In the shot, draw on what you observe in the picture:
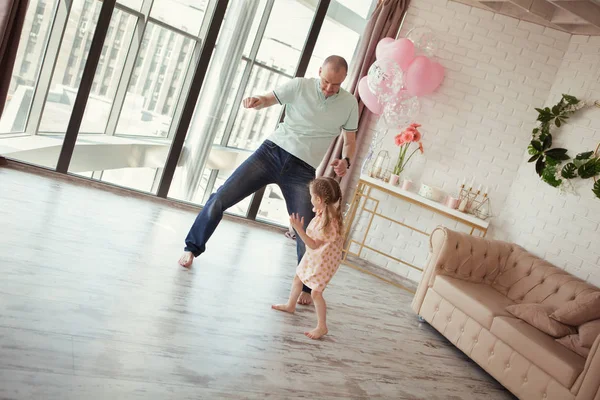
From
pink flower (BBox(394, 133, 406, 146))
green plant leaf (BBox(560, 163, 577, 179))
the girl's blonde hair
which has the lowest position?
the girl's blonde hair

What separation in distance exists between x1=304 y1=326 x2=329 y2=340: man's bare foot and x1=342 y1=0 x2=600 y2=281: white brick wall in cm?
230

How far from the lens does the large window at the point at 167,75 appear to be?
4895 mm

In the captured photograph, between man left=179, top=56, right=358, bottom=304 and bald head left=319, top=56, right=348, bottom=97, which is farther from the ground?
bald head left=319, top=56, right=348, bottom=97

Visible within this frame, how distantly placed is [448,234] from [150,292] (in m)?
2.16

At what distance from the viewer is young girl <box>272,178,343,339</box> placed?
10.4ft

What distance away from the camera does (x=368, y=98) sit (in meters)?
5.04

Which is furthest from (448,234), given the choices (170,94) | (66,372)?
(170,94)

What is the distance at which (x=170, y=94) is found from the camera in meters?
5.90

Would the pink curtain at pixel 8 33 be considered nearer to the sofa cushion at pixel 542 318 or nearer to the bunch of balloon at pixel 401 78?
the bunch of balloon at pixel 401 78

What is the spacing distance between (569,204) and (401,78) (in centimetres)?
169

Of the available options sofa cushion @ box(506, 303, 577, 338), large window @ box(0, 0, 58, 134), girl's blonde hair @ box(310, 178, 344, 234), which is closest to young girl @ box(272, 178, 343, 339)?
girl's blonde hair @ box(310, 178, 344, 234)

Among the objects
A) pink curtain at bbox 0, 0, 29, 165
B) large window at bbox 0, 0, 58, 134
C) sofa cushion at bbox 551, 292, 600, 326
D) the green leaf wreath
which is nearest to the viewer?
sofa cushion at bbox 551, 292, 600, 326

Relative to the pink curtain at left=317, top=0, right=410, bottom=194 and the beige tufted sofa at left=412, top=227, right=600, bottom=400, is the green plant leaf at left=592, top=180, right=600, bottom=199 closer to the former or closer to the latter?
the beige tufted sofa at left=412, top=227, right=600, bottom=400

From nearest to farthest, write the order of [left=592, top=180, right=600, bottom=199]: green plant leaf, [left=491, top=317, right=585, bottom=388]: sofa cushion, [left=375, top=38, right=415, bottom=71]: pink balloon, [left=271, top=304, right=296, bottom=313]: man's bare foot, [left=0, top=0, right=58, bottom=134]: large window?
[left=491, top=317, right=585, bottom=388]: sofa cushion → [left=271, top=304, right=296, bottom=313]: man's bare foot → [left=592, top=180, right=600, bottom=199]: green plant leaf → [left=0, top=0, right=58, bottom=134]: large window → [left=375, top=38, right=415, bottom=71]: pink balloon
